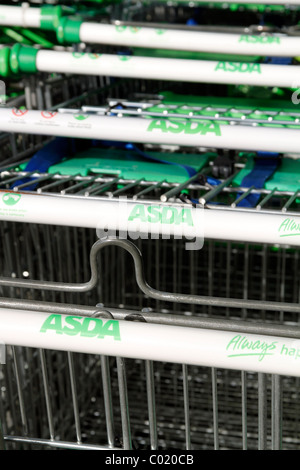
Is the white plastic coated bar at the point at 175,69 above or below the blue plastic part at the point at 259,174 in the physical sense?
above

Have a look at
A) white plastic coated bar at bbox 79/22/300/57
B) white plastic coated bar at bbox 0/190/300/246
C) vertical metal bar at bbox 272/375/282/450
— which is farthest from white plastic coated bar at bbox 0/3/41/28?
vertical metal bar at bbox 272/375/282/450

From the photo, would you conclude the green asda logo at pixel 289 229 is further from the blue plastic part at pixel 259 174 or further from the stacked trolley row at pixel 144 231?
the blue plastic part at pixel 259 174

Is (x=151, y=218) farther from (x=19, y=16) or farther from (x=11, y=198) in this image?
(x=19, y=16)

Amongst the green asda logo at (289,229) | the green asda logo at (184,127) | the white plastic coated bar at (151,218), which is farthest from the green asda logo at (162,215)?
the green asda logo at (184,127)

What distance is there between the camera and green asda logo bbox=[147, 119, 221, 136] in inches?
55.9

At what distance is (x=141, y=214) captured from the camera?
124cm

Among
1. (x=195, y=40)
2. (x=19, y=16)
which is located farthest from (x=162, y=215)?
(x=19, y=16)

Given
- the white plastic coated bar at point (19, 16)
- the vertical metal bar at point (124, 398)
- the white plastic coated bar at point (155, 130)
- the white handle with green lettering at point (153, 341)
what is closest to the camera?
the white handle with green lettering at point (153, 341)

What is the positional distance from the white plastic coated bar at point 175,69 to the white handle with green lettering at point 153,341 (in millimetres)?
716

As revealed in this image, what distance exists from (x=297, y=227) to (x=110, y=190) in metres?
0.63

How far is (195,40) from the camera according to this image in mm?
1657

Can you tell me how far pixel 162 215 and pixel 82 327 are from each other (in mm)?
267

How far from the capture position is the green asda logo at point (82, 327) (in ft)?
3.44

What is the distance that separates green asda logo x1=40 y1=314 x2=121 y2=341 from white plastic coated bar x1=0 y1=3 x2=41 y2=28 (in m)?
0.95
